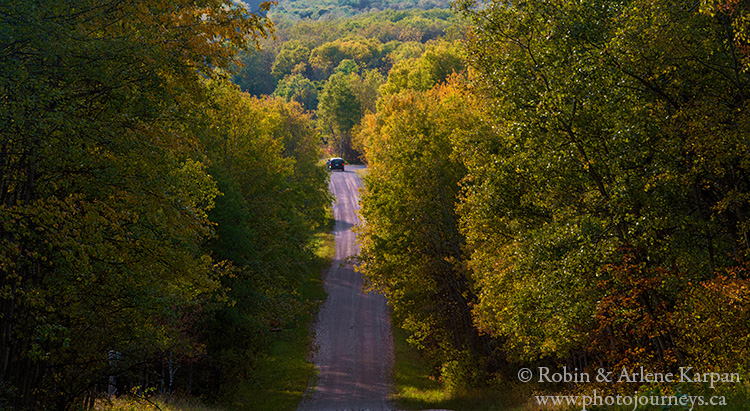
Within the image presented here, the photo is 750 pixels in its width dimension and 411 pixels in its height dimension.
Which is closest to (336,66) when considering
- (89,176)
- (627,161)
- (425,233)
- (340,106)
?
Answer: (340,106)

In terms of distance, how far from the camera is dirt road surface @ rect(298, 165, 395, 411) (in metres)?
26.1

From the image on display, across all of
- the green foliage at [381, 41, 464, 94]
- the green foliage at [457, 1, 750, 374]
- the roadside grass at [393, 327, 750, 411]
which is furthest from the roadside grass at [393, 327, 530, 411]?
the green foliage at [381, 41, 464, 94]

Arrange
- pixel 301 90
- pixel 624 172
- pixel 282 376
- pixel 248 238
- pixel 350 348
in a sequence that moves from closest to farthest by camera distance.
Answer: pixel 624 172
pixel 248 238
pixel 282 376
pixel 350 348
pixel 301 90

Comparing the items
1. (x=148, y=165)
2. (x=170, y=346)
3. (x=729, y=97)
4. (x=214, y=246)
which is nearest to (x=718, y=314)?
(x=729, y=97)

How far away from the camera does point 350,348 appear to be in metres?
33.3

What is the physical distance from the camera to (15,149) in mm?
9516

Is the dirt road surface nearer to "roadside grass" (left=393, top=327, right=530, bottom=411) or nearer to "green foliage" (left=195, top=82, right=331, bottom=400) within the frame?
"roadside grass" (left=393, top=327, right=530, bottom=411)

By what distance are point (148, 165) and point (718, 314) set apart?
11.1 metres

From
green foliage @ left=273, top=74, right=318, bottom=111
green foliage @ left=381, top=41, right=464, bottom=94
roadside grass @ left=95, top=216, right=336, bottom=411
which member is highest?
green foliage @ left=273, top=74, right=318, bottom=111

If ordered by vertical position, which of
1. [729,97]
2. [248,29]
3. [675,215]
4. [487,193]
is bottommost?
[675,215]

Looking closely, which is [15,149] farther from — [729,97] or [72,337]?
[729,97]

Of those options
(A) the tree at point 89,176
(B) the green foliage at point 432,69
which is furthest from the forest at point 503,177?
(B) the green foliage at point 432,69

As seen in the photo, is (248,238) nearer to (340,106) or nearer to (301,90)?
(340,106)

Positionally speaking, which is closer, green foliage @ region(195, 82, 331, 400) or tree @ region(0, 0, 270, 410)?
tree @ region(0, 0, 270, 410)
